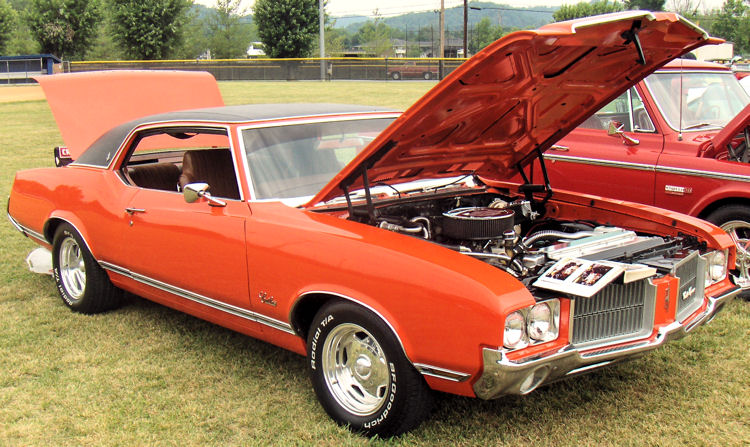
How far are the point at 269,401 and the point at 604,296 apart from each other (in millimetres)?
1749

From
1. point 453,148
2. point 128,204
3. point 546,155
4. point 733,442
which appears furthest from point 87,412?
point 546,155

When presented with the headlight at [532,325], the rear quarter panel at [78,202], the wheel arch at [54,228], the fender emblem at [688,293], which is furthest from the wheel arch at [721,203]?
the wheel arch at [54,228]

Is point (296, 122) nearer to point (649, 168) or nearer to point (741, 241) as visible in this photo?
point (649, 168)

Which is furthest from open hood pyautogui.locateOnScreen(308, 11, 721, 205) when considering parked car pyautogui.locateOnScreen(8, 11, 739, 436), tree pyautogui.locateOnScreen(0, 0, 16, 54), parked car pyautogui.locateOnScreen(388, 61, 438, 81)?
tree pyautogui.locateOnScreen(0, 0, 16, 54)

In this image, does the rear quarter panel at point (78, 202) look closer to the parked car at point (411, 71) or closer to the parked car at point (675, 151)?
the parked car at point (675, 151)

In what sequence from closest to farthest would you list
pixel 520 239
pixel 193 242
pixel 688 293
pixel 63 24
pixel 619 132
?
pixel 688 293 → pixel 520 239 → pixel 193 242 → pixel 619 132 → pixel 63 24

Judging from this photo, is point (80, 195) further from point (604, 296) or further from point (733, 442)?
point (733, 442)

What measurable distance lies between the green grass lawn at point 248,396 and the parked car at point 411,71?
36826mm

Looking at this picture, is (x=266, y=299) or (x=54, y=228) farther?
(x=54, y=228)

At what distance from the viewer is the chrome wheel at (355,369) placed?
310 centimetres

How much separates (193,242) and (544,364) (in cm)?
207

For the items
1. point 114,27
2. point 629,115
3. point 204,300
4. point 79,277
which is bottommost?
point 79,277

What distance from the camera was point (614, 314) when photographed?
2.98 meters

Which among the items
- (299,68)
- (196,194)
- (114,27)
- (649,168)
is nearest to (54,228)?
(196,194)
